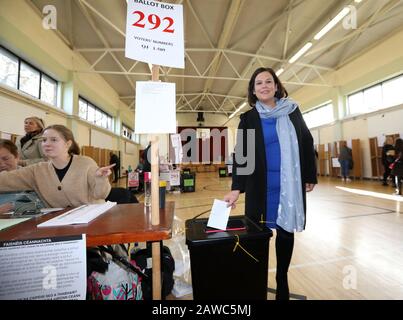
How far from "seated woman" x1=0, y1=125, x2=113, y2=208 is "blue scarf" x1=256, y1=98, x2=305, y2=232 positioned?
1.06m

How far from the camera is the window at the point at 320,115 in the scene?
9.74 metres

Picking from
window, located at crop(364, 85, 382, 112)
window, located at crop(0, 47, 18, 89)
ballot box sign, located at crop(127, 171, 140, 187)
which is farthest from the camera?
window, located at crop(364, 85, 382, 112)

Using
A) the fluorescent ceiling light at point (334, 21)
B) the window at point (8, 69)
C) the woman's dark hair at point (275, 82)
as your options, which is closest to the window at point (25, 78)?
the window at point (8, 69)

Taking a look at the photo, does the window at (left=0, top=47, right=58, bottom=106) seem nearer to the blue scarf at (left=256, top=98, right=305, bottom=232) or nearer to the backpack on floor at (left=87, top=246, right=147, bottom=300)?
the backpack on floor at (left=87, top=246, right=147, bottom=300)

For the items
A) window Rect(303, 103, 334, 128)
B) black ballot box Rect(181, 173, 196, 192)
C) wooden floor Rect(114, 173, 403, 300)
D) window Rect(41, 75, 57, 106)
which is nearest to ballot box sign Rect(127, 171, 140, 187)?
black ballot box Rect(181, 173, 196, 192)

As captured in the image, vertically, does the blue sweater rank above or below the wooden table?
above

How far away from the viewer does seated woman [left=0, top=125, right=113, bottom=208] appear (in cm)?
122

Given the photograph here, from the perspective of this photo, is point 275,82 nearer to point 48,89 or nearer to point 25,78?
point 25,78

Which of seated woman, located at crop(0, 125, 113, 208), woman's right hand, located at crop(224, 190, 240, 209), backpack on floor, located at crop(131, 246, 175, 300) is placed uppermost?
seated woman, located at crop(0, 125, 113, 208)

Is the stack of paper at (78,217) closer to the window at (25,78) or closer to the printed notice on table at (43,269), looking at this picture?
the printed notice on table at (43,269)

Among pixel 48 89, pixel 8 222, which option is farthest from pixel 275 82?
pixel 48 89

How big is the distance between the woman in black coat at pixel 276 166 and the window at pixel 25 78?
5.53 meters

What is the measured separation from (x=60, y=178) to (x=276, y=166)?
1294 millimetres

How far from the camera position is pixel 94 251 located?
1.14m
